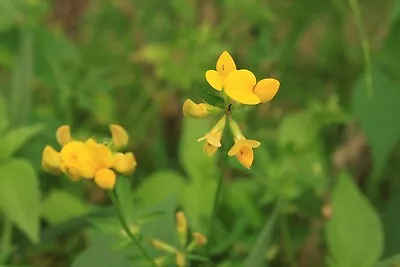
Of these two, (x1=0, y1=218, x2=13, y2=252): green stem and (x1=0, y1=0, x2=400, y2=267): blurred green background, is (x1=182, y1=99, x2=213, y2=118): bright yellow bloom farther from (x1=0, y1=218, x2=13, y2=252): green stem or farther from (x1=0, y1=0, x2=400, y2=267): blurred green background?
(x1=0, y1=218, x2=13, y2=252): green stem

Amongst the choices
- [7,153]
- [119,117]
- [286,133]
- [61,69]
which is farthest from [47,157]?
[119,117]

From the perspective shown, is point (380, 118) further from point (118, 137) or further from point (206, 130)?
point (118, 137)

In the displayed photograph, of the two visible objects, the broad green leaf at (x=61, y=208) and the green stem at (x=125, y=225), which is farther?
the broad green leaf at (x=61, y=208)

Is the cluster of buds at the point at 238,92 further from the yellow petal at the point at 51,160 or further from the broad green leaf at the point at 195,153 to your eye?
the broad green leaf at the point at 195,153

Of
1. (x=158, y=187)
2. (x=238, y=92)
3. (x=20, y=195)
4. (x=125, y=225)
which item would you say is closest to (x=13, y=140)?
(x=20, y=195)

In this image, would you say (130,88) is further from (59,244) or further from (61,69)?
(59,244)

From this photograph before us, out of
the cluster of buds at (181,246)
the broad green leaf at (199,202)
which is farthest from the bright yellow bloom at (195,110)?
the broad green leaf at (199,202)
